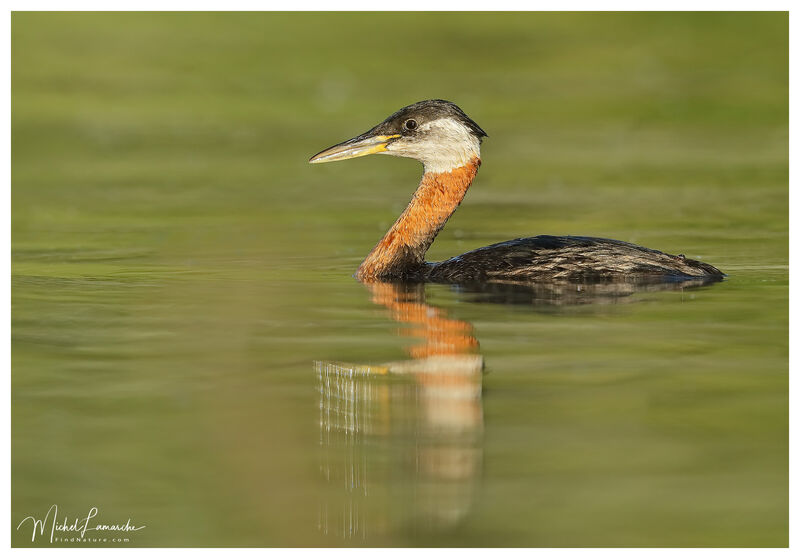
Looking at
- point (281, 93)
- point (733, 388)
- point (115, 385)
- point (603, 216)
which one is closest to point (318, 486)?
point (115, 385)

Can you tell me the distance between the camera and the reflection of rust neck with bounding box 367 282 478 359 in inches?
364

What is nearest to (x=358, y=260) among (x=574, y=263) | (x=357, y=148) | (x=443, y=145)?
(x=357, y=148)

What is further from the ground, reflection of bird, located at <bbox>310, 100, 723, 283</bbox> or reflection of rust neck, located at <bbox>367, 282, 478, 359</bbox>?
reflection of bird, located at <bbox>310, 100, 723, 283</bbox>

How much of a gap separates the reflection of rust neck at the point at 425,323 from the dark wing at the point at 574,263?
0.66 metres

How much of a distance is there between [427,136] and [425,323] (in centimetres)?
296

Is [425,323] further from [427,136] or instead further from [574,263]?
[427,136]

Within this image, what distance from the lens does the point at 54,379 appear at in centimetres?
848

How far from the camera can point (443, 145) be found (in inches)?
502

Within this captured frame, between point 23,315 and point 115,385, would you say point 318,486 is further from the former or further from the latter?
point 23,315

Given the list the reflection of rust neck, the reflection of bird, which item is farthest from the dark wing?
the reflection of rust neck

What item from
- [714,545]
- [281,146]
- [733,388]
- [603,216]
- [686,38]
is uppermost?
[686,38]

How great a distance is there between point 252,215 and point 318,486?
1080 cm

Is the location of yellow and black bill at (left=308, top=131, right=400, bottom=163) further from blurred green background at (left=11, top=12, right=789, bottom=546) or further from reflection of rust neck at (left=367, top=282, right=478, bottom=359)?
reflection of rust neck at (left=367, top=282, right=478, bottom=359)

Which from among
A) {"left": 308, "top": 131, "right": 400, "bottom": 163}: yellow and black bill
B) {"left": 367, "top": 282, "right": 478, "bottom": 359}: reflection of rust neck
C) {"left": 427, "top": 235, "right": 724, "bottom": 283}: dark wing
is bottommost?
{"left": 367, "top": 282, "right": 478, "bottom": 359}: reflection of rust neck
